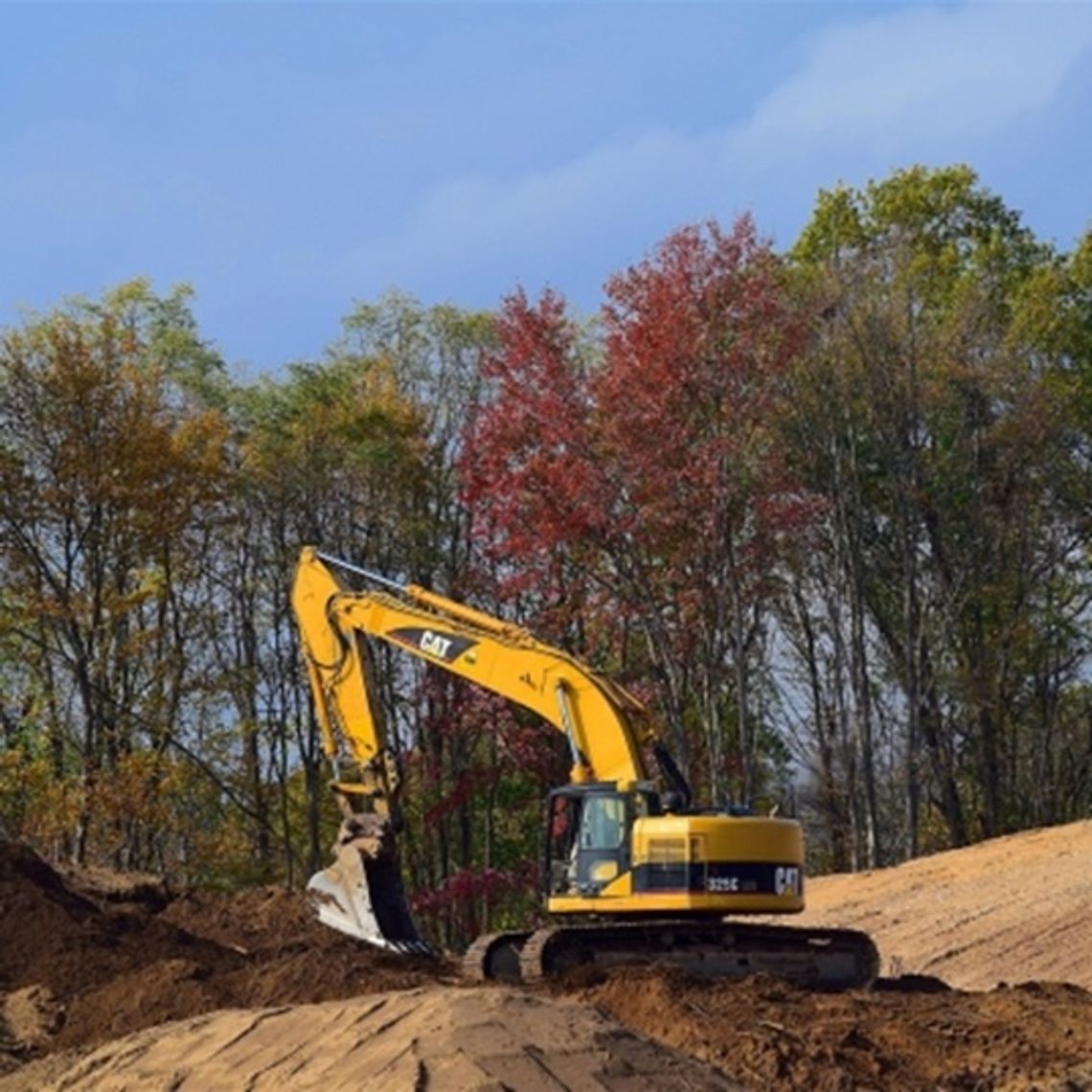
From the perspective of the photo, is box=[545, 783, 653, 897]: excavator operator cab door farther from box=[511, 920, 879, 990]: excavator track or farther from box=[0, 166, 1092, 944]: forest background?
box=[0, 166, 1092, 944]: forest background

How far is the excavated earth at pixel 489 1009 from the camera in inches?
412

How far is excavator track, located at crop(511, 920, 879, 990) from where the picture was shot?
55.3 feet

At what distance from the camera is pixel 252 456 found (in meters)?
36.0

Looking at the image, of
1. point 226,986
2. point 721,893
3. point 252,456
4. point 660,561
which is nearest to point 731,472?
point 660,561

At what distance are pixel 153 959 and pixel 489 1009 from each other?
809 cm

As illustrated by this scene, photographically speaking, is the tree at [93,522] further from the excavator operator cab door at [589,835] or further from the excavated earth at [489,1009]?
the excavator operator cab door at [589,835]

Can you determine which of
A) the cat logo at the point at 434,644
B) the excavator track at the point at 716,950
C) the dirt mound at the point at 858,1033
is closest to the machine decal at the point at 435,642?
the cat logo at the point at 434,644

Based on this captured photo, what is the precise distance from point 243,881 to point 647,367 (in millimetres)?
11363

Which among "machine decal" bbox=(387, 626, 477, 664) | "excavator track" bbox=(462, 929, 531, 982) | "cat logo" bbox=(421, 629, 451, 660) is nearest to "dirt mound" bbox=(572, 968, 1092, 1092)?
"excavator track" bbox=(462, 929, 531, 982)

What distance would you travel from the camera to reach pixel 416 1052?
10133 millimetres

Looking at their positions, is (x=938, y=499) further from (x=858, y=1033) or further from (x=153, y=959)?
(x=858, y=1033)

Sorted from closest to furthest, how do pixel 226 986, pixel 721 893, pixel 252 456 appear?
pixel 226 986, pixel 721 893, pixel 252 456

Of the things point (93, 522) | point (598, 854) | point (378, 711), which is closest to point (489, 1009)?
point (598, 854)

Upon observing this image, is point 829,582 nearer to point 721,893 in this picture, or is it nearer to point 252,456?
point 252,456
